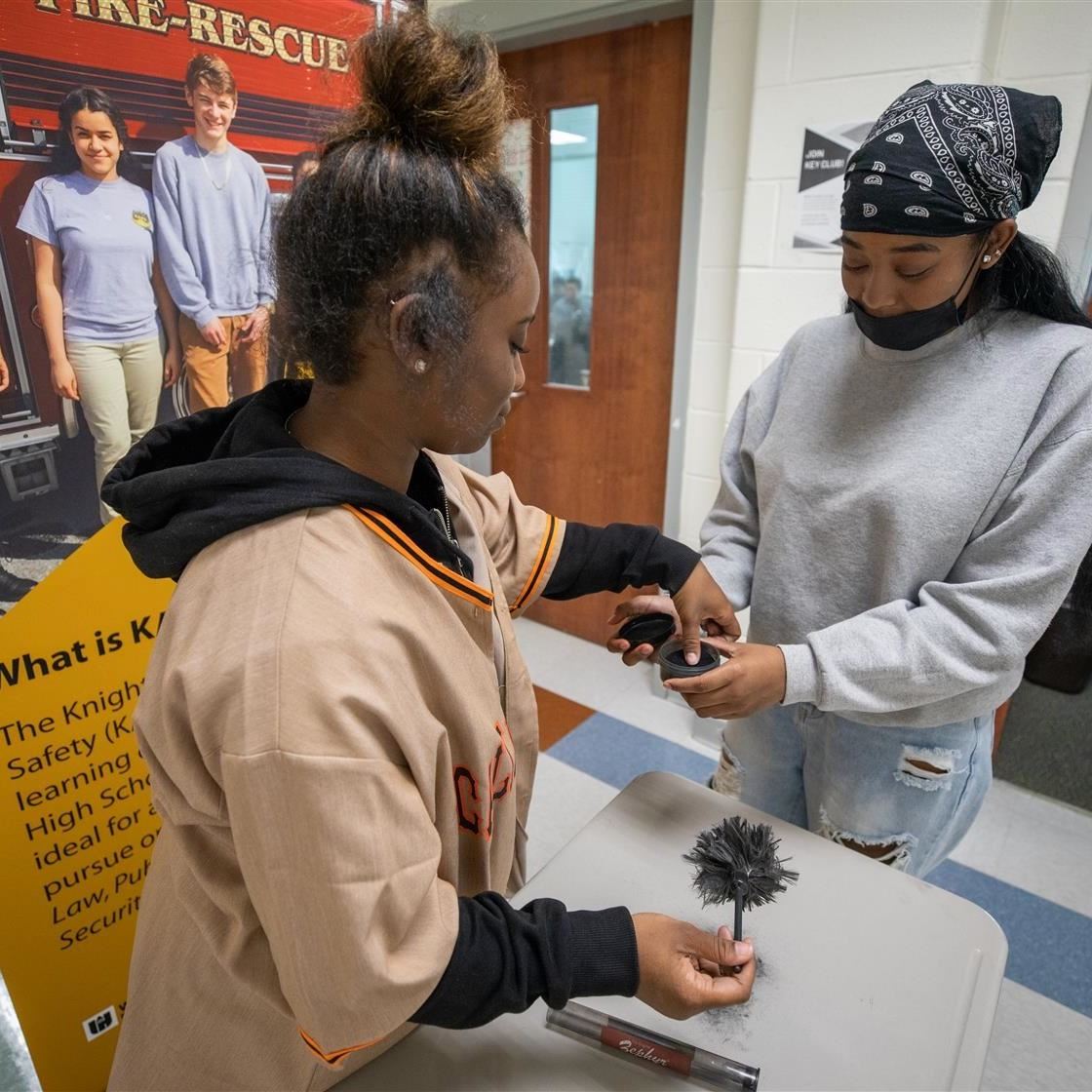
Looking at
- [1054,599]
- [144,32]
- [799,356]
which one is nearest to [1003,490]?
[1054,599]

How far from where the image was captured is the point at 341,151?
0.57m

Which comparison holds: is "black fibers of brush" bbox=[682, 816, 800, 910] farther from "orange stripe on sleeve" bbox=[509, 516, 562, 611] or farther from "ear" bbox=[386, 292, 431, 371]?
"ear" bbox=[386, 292, 431, 371]

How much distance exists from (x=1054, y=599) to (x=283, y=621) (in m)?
0.81

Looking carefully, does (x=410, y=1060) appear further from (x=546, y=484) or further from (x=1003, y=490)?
(x=546, y=484)

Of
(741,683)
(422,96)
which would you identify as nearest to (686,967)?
(741,683)

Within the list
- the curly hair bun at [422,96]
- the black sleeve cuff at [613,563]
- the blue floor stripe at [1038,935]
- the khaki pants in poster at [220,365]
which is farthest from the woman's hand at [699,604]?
the blue floor stripe at [1038,935]

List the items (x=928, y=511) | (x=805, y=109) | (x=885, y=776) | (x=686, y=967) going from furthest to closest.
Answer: (x=805, y=109) < (x=885, y=776) < (x=928, y=511) < (x=686, y=967)

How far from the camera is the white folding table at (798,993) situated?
0.65m

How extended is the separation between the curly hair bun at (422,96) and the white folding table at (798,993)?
717 mm

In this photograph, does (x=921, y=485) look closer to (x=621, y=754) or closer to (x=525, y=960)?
(x=525, y=960)

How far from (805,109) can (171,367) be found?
1.54 metres

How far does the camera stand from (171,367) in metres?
1.08

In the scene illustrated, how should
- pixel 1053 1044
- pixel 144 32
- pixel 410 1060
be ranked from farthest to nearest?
pixel 1053 1044 → pixel 144 32 → pixel 410 1060

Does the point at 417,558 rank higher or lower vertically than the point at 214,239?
lower
